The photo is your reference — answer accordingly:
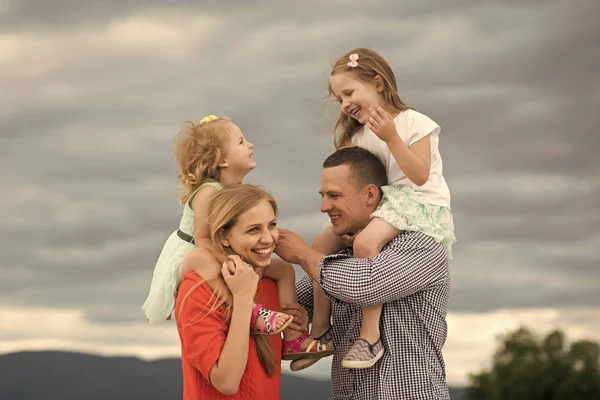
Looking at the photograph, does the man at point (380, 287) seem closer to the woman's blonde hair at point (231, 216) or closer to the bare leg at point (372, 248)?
the bare leg at point (372, 248)

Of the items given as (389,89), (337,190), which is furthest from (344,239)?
(389,89)

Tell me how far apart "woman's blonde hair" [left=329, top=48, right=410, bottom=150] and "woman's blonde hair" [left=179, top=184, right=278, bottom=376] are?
1.62 meters

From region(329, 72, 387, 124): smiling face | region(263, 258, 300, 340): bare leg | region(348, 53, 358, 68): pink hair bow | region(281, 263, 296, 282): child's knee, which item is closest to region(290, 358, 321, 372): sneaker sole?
region(263, 258, 300, 340): bare leg

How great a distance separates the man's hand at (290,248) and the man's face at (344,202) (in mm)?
414

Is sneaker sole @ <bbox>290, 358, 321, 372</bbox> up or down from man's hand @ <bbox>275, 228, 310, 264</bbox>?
down

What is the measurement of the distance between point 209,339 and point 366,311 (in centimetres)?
144

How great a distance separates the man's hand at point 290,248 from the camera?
275 inches

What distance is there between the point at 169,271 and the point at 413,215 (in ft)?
6.73

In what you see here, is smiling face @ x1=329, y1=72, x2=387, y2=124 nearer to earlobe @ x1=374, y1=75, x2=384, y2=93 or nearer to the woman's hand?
earlobe @ x1=374, y1=75, x2=384, y2=93

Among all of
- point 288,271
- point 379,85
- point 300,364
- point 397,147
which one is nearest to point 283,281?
point 288,271

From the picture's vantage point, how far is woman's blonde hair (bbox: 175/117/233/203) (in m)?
7.33

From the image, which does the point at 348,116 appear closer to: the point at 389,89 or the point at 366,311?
the point at 389,89

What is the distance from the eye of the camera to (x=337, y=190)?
→ 723cm

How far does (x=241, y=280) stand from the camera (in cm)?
630
